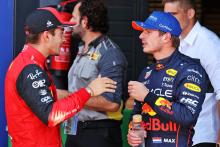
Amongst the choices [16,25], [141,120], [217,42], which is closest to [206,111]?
[217,42]

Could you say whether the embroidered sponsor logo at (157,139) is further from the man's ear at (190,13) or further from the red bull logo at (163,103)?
the man's ear at (190,13)

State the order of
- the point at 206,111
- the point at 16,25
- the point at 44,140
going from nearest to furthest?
the point at 44,140 → the point at 206,111 → the point at 16,25

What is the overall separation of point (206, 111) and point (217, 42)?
0.52 metres

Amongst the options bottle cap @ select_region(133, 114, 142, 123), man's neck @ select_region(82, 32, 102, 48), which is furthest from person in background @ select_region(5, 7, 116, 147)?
man's neck @ select_region(82, 32, 102, 48)

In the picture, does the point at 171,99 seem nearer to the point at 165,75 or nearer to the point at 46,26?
the point at 165,75

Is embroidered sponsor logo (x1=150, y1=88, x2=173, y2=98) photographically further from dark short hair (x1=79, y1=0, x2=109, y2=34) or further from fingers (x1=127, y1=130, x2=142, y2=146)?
dark short hair (x1=79, y1=0, x2=109, y2=34)

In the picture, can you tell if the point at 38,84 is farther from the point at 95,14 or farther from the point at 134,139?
the point at 95,14

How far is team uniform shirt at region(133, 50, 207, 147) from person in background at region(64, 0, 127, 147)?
0.58 meters

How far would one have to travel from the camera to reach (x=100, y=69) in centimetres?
397

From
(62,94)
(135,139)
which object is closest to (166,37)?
(135,139)

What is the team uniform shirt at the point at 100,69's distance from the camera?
12.9ft

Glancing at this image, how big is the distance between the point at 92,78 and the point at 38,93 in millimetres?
912

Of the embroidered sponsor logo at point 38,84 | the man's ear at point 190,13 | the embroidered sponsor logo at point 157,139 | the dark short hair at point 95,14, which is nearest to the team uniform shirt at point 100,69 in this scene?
the dark short hair at point 95,14

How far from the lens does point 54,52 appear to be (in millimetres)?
3428
